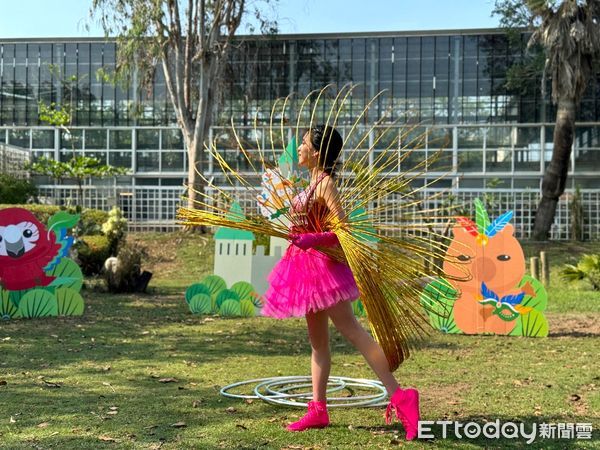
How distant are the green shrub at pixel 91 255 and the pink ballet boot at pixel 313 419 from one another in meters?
11.6

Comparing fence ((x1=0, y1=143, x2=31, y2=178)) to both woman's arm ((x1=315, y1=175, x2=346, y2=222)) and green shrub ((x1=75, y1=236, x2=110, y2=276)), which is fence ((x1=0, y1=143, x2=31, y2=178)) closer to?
green shrub ((x1=75, y1=236, x2=110, y2=276))

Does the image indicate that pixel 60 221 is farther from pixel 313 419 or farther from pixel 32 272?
pixel 313 419

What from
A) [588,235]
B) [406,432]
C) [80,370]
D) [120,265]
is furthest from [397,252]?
[588,235]

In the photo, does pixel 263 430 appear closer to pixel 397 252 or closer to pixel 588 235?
pixel 397 252

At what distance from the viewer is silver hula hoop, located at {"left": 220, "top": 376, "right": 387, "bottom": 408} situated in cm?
482

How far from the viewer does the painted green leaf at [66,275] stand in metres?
9.86

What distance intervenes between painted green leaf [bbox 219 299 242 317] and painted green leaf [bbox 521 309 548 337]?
12.3ft

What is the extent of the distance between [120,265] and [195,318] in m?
3.64

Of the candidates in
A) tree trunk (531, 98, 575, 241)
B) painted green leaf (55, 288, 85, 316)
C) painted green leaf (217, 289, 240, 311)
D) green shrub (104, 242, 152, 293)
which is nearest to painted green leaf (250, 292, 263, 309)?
painted green leaf (217, 289, 240, 311)

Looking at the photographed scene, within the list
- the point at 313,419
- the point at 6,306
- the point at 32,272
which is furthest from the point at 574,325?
the point at 6,306

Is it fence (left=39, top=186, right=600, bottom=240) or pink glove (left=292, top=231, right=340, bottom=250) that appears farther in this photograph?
fence (left=39, top=186, right=600, bottom=240)

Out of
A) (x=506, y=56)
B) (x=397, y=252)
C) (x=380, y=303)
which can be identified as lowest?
(x=380, y=303)

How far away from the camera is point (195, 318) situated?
32.2 feet

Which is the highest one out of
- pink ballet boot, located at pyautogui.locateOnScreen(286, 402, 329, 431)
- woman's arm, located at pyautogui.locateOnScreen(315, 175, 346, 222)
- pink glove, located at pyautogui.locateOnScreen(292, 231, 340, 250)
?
woman's arm, located at pyautogui.locateOnScreen(315, 175, 346, 222)
